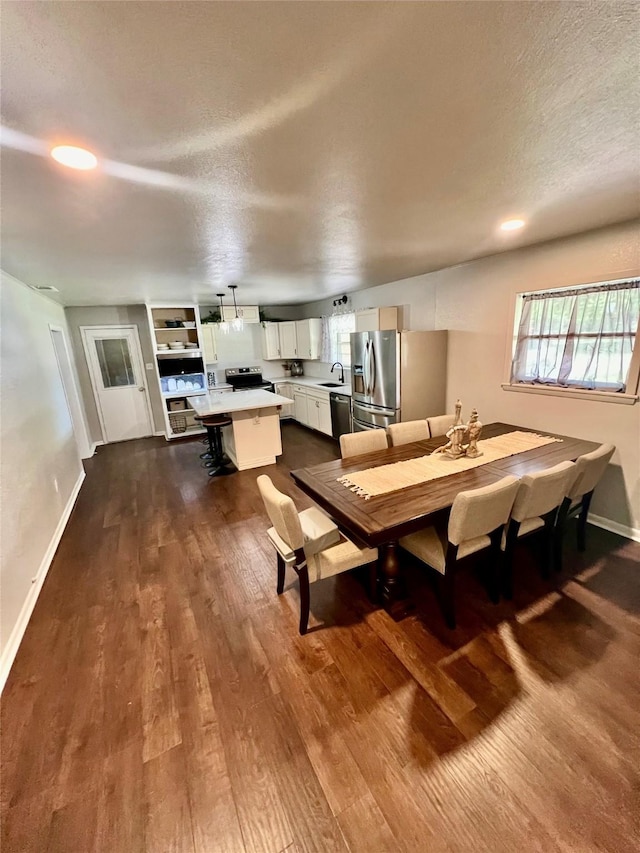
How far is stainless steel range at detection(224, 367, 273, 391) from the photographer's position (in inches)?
267

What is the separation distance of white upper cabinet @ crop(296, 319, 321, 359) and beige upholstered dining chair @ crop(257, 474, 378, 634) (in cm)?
488

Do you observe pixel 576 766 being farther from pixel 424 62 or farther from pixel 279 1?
pixel 279 1

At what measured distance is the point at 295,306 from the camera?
25.4 feet

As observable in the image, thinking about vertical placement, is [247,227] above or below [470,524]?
above

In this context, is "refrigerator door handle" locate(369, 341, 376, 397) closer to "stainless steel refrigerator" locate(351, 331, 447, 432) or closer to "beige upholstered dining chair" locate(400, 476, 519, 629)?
"stainless steel refrigerator" locate(351, 331, 447, 432)

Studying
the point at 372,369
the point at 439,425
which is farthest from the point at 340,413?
the point at 439,425

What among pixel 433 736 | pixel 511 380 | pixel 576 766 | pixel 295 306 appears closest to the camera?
pixel 576 766

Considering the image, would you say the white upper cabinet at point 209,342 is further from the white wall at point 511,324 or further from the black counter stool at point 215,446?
the white wall at point 511,324

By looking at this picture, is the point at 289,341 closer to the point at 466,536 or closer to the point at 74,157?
the point at 74,157

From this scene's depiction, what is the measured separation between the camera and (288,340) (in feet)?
23.2

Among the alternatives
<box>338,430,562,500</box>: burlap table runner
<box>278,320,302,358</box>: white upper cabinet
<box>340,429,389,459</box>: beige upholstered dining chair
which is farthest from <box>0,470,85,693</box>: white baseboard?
<box>278,320,302,358</box>: white upper cabinet

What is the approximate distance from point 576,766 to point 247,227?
129 inches

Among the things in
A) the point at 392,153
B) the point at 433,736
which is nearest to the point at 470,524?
the point at 433,736

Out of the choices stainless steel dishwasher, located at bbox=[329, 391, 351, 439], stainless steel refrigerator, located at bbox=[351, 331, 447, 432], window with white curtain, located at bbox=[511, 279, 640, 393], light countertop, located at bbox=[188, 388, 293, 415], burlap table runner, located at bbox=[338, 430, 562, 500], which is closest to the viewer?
burlap table runner, located at bbox=[338, 430, 562, 500]
